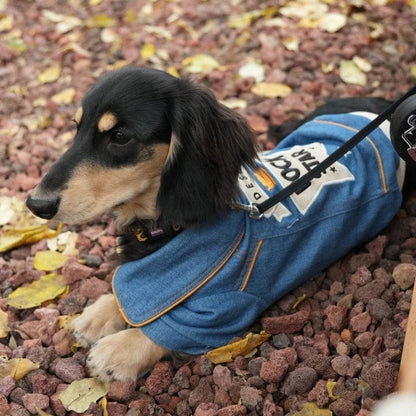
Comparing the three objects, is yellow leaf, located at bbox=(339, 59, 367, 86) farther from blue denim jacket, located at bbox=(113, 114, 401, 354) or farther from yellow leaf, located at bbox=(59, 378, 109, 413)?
yellow leaf, located at bbox=(59, 378, 109, 413)

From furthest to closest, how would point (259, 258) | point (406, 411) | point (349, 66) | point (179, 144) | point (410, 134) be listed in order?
point (349, 66) → point (259, 258) → point (179, 144) → point (410, 134) → point (406, 411)

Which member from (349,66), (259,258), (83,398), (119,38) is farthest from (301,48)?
(83,398)

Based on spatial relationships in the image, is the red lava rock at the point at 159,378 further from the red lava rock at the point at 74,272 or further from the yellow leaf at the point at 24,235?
the yellow leaf at the point at 24,235

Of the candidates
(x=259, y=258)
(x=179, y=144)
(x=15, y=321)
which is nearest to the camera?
(x=179, y=144)

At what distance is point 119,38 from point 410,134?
10.0ft

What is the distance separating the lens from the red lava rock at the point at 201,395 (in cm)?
230

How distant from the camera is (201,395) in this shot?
2314 millimetres

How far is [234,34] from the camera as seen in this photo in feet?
14.7

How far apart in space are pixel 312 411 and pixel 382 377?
10.4 inches

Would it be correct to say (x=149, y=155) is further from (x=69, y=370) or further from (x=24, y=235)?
(x=24, y=235)

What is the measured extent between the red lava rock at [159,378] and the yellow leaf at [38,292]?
0.67 meters

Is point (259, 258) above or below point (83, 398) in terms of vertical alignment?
above

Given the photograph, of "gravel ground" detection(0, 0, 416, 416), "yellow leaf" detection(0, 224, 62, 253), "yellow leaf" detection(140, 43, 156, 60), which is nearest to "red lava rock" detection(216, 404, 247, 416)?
"gravel ground" detection(0, 0, 416, 416)

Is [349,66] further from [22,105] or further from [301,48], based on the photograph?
[22,105]
